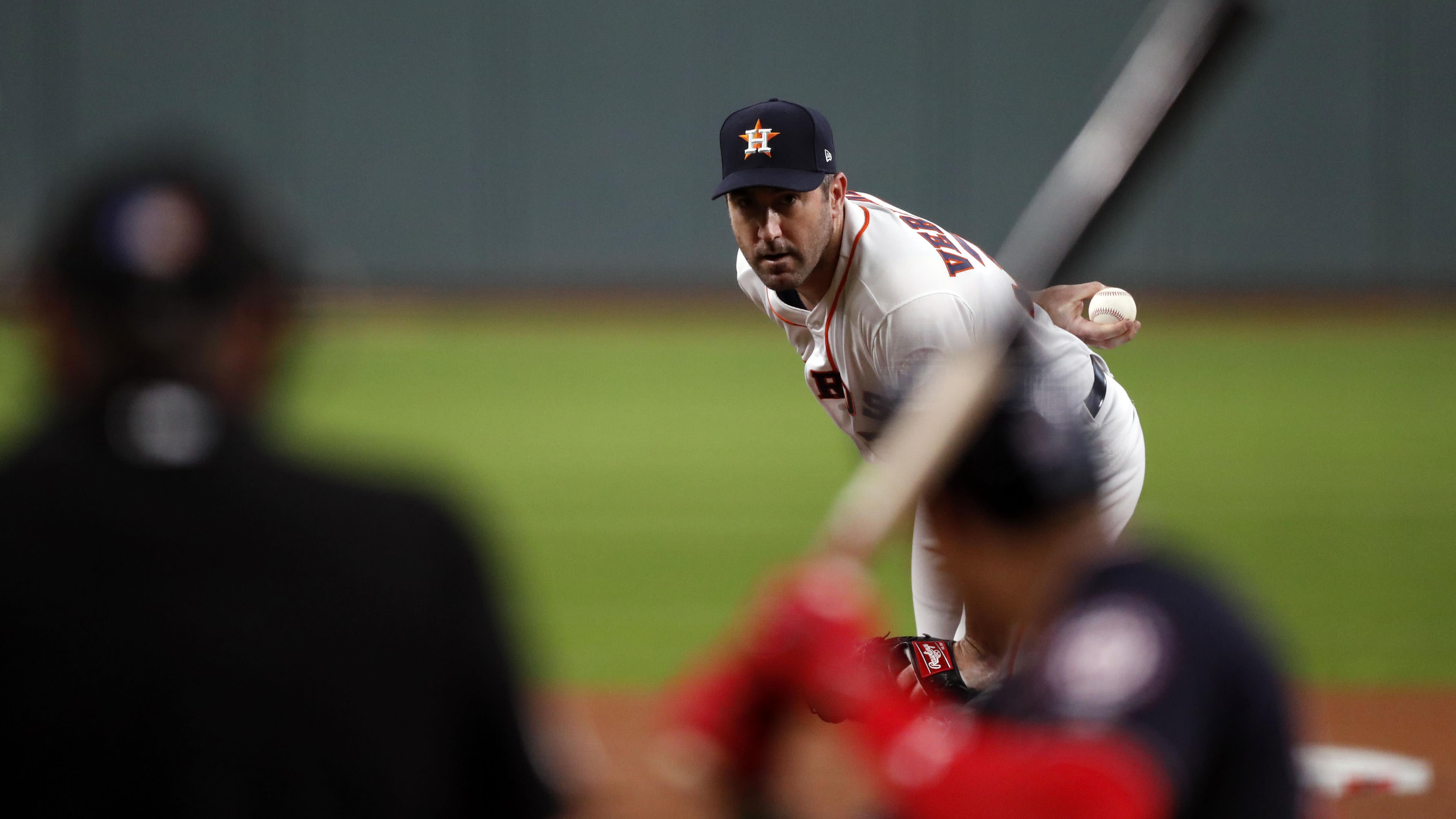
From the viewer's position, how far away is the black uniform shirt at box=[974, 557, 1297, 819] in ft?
5.37

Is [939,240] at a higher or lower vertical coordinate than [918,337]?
higher

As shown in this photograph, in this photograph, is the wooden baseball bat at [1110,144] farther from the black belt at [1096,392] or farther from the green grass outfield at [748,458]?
the green grass outfield at [748,458]

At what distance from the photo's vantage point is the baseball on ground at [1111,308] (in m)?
4.29

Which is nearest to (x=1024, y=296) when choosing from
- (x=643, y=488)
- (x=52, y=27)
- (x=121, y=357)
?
(x=121, y=357)

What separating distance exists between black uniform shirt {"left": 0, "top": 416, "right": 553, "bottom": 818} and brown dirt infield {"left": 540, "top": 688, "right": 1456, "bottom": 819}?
275 cm

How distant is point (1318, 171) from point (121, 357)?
926 inches

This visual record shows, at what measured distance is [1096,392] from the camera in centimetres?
434

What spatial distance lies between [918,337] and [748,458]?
9.05 meters

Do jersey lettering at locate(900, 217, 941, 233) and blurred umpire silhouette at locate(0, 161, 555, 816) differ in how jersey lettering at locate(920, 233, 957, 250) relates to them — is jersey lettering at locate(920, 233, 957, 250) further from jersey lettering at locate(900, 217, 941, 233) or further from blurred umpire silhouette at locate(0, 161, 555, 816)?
blurred umpire silhouette at locate(0, 161, 555, 816)

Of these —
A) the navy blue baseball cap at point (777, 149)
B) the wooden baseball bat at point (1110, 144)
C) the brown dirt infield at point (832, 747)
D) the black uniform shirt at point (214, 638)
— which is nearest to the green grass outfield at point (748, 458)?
the black uniform shirt at point (214, 638)

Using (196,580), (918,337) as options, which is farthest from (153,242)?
(918,337)

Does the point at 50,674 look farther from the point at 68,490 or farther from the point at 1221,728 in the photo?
the point at 1221,728

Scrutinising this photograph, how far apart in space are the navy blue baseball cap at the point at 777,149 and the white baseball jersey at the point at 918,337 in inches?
8.0

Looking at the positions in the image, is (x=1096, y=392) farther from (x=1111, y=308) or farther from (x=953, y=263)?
(x=953, y=263)
